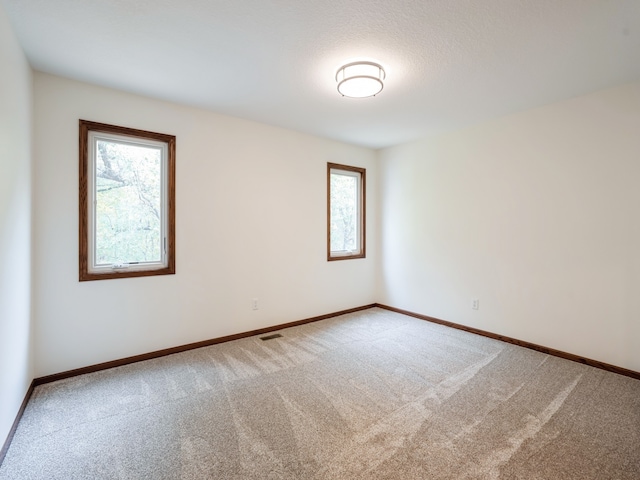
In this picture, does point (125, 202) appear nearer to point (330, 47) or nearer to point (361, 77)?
point (330, 47)

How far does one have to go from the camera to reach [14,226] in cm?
196

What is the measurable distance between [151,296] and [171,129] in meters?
Result: 1.65

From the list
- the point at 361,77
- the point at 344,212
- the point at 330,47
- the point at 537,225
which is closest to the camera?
→ the point at 330,47

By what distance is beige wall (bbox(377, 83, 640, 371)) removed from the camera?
269 cm

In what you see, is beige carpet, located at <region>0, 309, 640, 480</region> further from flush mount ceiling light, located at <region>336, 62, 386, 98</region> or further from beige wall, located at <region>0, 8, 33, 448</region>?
flush mount ceiling light, located at <region>336, 62, 386, 98</region>

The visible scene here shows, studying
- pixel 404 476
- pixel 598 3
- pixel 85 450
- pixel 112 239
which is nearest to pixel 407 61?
pixel 598 3

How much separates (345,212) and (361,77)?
2.51 meters

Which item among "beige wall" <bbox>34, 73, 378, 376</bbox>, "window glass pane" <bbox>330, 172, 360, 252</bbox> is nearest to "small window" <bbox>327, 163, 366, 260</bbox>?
"window glass pane" <bbox>330, 172, 360, 252</bbox>

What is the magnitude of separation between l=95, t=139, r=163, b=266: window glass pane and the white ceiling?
1.94 ft

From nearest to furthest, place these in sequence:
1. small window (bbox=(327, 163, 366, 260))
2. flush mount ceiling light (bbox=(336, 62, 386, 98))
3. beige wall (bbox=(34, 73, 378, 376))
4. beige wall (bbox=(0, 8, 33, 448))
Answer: beige wall (bbox=(0, 8, 33, 448)), flush mount ceiling light (bbox=(336, 62, 386, 98)), beige wall (bbox=(34, 73, 378, 376)), small window (bbox=(327, 163, 366, 260))

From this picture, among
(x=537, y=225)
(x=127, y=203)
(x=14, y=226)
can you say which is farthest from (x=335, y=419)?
(x=537, y=225)

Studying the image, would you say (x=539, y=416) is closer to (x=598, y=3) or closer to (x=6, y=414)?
(x=598, y=3)

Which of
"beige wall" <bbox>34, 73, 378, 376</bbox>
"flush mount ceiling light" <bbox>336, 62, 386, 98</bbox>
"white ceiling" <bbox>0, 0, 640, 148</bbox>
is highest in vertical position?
"white ceiling" <bbox>0, 0, 640, 148</bbox>

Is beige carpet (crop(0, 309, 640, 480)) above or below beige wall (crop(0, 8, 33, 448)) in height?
below
